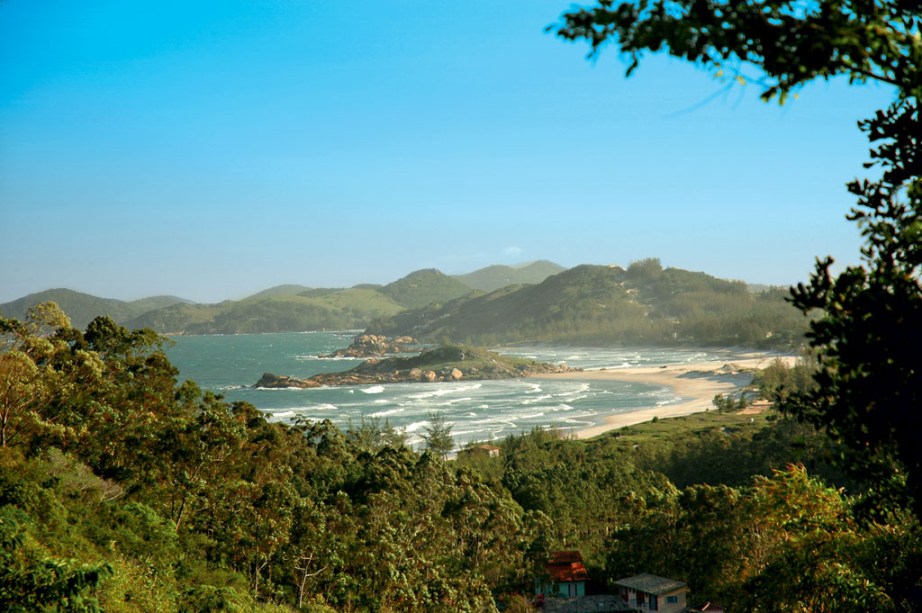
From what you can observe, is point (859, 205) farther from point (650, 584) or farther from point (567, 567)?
point (567, 567)

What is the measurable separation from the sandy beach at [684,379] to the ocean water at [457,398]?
1961 millimetres

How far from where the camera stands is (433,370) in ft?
360

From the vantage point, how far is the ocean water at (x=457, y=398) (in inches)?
2441

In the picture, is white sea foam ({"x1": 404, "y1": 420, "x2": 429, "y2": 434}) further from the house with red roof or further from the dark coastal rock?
the dark coastal rock

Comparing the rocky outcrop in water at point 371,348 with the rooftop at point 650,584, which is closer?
the rooftop at point 650,584

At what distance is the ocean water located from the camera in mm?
62000

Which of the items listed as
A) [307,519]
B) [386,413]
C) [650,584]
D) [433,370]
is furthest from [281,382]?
[307,519]

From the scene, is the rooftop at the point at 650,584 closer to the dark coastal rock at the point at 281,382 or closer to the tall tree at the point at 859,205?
the tall tree at the point at 859,205

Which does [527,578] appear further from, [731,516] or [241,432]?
[241,432]

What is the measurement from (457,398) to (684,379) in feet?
107

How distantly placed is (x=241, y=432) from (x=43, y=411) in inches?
187

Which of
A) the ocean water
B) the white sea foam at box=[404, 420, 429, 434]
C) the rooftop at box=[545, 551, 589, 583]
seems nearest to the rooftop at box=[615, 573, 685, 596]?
the rooftop at box=[545, 551, 589, 583]

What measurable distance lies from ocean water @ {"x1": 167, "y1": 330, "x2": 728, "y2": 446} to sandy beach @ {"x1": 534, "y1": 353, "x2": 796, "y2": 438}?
196 centimetres

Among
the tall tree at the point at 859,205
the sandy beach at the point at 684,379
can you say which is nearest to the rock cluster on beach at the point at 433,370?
the sandy beach at the point at 684,379
